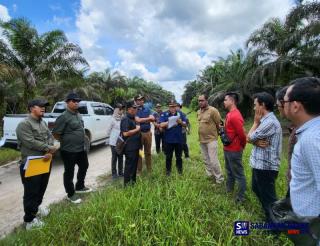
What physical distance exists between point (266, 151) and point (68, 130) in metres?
3.19

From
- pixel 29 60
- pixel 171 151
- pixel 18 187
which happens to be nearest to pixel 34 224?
pixel 18 187

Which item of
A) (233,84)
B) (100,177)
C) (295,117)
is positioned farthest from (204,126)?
(233,84)

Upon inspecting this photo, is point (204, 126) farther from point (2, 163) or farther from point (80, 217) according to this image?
point (2, 163)

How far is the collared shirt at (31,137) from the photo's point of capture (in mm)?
3951

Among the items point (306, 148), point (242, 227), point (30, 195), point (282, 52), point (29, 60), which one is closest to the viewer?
point (306, 148)

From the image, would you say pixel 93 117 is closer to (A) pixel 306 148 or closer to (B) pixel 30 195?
(B) pixel 30 195

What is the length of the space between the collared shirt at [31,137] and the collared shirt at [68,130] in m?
0.50

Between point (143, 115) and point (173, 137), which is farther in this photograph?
point (143, 115)

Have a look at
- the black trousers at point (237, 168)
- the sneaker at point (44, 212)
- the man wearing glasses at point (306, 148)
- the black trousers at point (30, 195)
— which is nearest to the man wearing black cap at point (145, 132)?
the black trousers at point (237, 168)

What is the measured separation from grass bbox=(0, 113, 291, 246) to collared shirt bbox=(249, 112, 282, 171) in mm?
763

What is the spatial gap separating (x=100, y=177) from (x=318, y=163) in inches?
228

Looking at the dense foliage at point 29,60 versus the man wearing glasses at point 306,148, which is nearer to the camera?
the man wearing glasses at point 306,148

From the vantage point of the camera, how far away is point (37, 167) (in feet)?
13.2

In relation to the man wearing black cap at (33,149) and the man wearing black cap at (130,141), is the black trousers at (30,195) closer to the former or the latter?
the man wearing black cap at (33,149)
